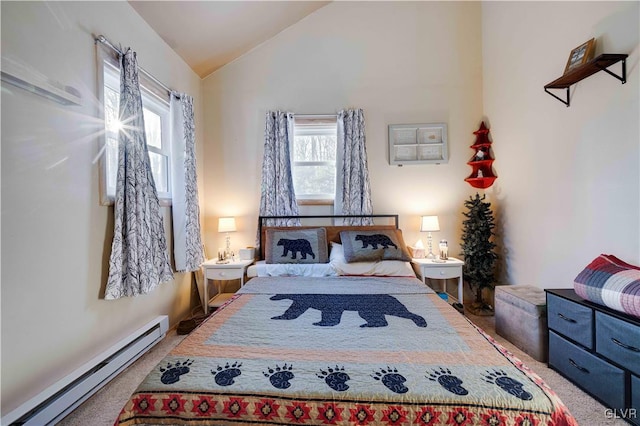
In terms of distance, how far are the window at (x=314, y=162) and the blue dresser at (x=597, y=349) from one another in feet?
7.63

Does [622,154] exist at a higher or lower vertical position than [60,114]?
lower

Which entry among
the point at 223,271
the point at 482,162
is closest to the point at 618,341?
the point at 482,162

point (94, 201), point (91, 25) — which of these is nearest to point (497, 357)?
point (94, 201)

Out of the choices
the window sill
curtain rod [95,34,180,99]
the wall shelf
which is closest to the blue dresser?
the wall shelf

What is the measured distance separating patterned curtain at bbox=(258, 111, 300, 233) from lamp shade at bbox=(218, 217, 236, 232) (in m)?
0.35

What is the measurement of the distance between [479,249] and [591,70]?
1766 mm

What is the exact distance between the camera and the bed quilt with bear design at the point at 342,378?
0.91 meters

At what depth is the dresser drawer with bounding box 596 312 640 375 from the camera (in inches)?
54.1

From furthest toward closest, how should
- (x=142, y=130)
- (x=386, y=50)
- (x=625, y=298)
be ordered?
(x=386, y=50) < (x=142, y=130) < (x=625, y=298)

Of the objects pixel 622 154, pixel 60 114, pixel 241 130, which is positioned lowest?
pixel 622 154

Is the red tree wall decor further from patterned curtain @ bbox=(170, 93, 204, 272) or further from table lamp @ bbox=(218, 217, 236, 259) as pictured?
patterned curtain @ bbox=(170, 93, 204, 272)

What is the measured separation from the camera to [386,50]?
3.30 metres

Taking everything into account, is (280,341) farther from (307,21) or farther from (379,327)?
(307,21)

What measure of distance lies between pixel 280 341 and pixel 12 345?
1.33 m
